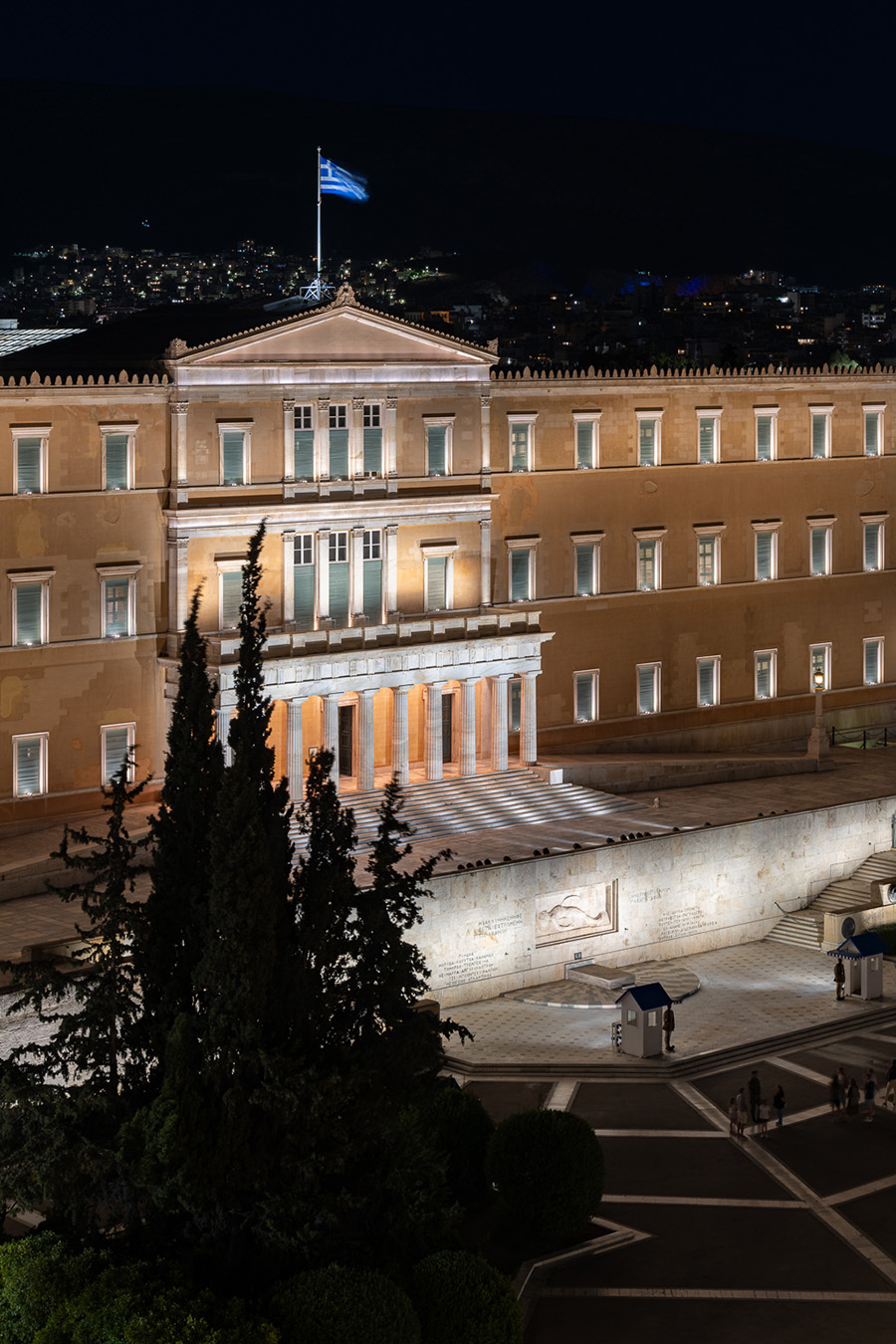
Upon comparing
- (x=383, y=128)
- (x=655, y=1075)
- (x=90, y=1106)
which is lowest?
(x=655, y=1075)

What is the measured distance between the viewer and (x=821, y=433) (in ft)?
222

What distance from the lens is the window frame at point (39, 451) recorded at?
5109 cm

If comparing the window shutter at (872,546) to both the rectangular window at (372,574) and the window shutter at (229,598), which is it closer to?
the rectangular window at (372,574)

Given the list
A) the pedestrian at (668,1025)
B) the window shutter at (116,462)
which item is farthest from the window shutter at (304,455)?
the pedestrian at (668,1025)

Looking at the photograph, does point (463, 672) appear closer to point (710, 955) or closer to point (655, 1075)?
point (710, 955)

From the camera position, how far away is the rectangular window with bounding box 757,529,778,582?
66.3 meters

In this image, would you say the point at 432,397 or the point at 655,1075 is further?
the point at 432,397

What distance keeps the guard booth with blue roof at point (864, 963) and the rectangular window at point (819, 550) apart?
18.4 meters

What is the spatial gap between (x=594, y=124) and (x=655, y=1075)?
147 metres

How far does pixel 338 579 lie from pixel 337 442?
3568 mm

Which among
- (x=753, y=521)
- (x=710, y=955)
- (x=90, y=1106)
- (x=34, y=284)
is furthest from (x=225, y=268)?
(x=90, y=1106)

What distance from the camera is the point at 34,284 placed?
4483 inches

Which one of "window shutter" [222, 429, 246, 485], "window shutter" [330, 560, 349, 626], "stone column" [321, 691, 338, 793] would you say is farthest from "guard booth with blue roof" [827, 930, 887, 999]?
"window shutter" [222, 429, 246, 485]

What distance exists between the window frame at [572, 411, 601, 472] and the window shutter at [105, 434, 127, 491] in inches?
561
